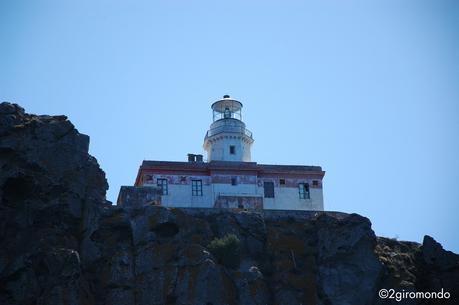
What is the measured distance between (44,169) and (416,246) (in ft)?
93.4

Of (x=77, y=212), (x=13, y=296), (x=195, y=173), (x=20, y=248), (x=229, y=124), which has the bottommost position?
(x=13, y=296)

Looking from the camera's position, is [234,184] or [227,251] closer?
[227,251]

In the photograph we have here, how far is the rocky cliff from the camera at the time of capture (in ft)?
157

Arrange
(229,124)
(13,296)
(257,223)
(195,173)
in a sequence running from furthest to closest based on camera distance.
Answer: (229,124) → (195,173) → (257,223) → (13,296)

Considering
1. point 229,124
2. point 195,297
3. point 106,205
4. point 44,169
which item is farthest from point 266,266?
point 229,124

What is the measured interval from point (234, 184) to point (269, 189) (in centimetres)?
331

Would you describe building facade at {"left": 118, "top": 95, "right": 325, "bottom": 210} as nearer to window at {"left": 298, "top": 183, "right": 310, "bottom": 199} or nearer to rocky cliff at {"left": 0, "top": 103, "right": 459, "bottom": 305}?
window at {"left": 298, "top": 183, "right": 310, "bottom": 199}

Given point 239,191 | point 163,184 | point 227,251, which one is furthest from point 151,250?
point 239,191

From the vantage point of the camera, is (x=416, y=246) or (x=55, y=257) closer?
(x=55, y=257)

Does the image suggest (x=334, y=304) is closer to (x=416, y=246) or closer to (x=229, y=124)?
(x=416, y=246)

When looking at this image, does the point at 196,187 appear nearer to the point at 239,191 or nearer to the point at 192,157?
the point at 239,191

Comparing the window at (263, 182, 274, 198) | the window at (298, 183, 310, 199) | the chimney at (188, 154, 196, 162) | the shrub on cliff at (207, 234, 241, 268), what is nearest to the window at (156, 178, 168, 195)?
the chimney at (188, 154, 196, 162)

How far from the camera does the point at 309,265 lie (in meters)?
53.9

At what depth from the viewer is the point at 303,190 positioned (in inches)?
2741
